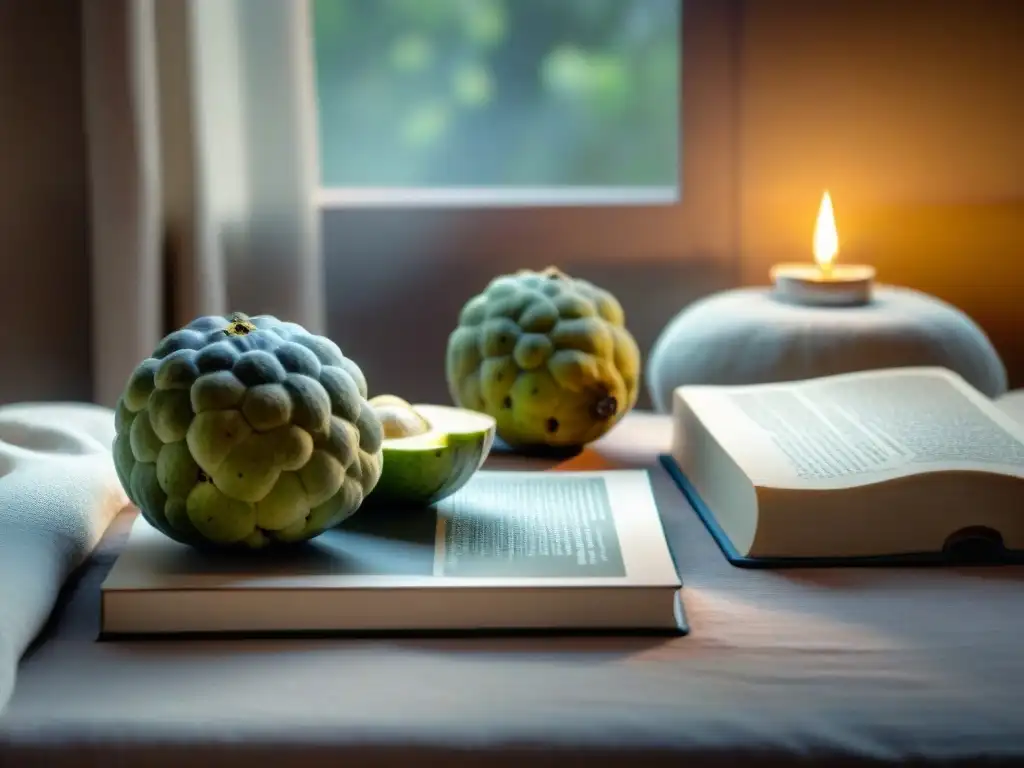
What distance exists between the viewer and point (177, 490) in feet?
2.29

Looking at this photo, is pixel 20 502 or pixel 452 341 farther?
pixel 452 341

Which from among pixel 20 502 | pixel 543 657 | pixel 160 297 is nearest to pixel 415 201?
pixel 160 297

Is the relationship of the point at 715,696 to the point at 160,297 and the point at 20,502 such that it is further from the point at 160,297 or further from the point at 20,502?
the point at 160,297

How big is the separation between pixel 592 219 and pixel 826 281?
15.3 inches

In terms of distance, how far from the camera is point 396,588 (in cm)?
68

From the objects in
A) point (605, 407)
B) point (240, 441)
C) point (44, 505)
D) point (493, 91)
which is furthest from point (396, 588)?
point (493, 91)

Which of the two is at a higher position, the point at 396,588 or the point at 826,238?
the point at 826,238

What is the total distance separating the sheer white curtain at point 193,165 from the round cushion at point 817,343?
494 millimetres

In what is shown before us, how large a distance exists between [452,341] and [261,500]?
1.29ft

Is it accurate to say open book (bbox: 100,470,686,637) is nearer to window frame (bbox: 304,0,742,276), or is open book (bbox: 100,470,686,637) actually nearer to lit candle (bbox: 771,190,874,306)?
lit candle (bbox: 771,190,874,306)

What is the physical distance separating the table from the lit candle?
18.6 inches

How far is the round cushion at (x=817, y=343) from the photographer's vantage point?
111cm

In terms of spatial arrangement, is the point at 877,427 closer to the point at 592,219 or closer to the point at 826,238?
the point at 826,238

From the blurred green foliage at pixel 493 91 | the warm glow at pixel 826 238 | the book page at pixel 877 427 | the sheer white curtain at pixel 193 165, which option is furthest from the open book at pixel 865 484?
the blurred green foliage at pixel 493 91
